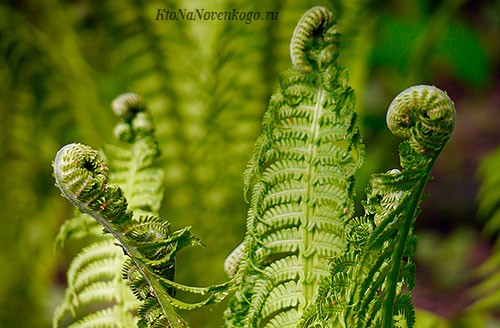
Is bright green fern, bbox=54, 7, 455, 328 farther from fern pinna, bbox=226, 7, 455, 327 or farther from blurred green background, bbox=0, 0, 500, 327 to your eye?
blurred green background, bbox=0, 0, 500, 327

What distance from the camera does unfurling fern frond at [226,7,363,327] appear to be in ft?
1.27

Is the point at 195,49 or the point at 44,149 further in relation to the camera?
the point at 44,149

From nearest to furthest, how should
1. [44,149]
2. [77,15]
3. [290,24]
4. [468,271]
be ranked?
[290,24] < [44,149] < [77,15] < [468,271]

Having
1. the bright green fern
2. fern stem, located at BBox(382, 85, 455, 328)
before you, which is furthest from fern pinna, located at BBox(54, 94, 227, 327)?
fern stem, located at BBox(382, 85, 455, 328)

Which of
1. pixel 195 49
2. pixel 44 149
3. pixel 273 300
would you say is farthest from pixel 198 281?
pixel 273 300

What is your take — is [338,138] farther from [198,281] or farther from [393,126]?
[198,281]

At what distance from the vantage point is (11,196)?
119 centimetres

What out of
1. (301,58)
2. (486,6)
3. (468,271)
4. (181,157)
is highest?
(486,6)

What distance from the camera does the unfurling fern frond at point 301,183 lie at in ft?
1.27

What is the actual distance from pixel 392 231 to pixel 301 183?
0.33 ft

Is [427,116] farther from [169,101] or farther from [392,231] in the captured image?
[169,101]

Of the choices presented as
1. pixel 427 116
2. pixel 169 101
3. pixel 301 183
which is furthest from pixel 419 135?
pixel 169 101

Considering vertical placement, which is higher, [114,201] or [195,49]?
[195,49]

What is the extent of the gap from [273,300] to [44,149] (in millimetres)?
1062
